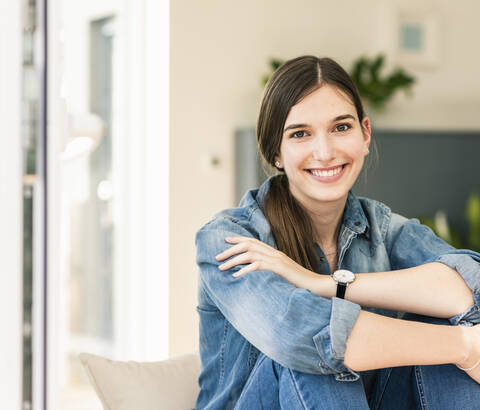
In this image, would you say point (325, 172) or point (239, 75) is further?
point (239, 75)

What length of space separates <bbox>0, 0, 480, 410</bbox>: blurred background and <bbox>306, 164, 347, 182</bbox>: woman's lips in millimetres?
498

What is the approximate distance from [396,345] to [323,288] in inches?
7.7

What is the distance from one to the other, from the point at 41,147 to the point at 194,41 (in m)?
2.62

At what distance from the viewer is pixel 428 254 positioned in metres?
1.43

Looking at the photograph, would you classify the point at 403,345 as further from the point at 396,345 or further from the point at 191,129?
the point at 191,129

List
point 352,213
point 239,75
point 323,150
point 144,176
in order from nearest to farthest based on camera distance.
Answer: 1. point 323,150
2. point 352,213
3. point 144,176
4. point 239,75

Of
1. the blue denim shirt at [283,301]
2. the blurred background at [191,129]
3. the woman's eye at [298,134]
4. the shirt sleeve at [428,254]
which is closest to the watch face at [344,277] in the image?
the blue denim shirt at [283,301]

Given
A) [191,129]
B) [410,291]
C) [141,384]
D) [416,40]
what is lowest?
[141,384]

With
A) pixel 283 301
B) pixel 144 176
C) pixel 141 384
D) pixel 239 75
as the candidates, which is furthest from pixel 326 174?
pixel 239 75

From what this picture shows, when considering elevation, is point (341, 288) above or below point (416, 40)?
below

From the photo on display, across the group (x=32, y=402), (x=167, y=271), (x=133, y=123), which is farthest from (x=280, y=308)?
(x=133, y=123)

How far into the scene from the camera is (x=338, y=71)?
1487mm
